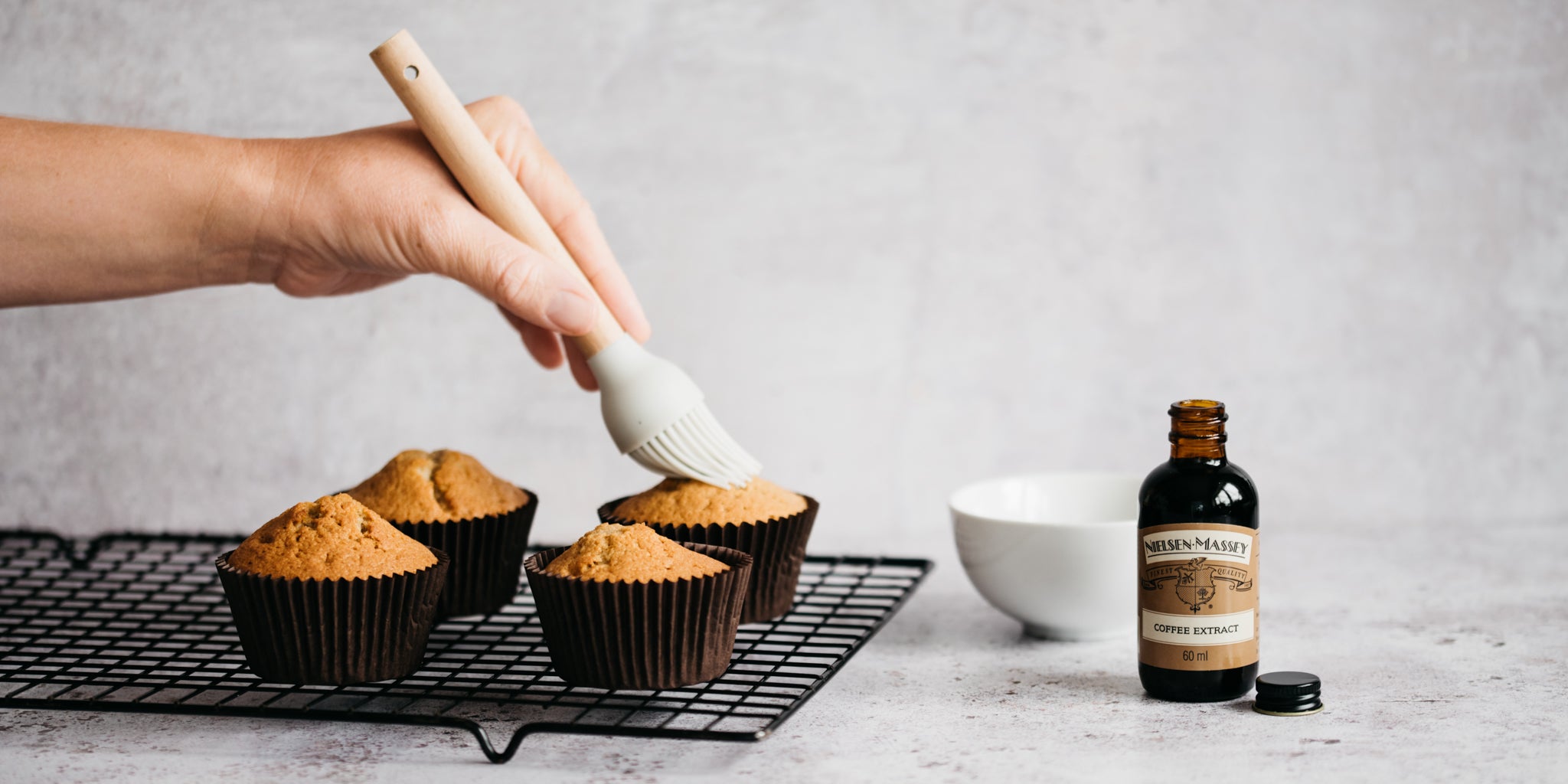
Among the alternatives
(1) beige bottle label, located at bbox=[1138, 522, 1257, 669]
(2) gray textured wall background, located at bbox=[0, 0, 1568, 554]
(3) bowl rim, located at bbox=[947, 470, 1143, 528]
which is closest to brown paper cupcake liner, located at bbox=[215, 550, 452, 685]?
(3) bowl rim, located at bbox=[947, 470, 1143, 528]

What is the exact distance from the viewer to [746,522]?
1752mm

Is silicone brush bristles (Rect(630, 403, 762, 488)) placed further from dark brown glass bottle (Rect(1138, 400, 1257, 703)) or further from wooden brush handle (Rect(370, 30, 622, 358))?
dark brown glass bottle (Rect(1138, 400, 1257, 703))

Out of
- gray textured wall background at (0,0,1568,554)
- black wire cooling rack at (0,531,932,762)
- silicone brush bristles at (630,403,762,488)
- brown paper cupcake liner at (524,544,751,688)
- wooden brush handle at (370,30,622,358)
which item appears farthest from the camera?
gray textured wall background at (0,0,1568,554)

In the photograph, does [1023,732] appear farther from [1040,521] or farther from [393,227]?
[393,227]

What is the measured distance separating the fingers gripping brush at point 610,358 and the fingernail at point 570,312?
0.02 meters

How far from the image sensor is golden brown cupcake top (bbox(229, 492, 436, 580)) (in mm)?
1499

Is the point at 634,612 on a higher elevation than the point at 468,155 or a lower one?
lower

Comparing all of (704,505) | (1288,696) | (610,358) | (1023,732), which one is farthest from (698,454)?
(1288,696)

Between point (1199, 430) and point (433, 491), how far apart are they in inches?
39.8

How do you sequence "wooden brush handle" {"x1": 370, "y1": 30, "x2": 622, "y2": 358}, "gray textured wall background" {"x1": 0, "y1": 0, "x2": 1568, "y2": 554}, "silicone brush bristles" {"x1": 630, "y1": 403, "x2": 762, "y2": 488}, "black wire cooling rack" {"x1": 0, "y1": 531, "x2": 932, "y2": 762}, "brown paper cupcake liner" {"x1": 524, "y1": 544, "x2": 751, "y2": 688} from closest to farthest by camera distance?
"black wire cooling rack" {"x1": 0, "y1": 531, "x2": 932, "y2": 762}
"brown paper cupcake liner" {"x1": 524, "y1": 544, "x2": 751, "y2": 688}
"wooden brush handle" {"x1": 370, "y1": 30, "x2": 622, "y2": 358}
"silicone brush bristles" {"x1": 630, "y1": 403, "x2": 762, "y2": 488}
"gray textured wall background" {"x1": 0, "y1": 0, "x2": 1568, "y2": 554}

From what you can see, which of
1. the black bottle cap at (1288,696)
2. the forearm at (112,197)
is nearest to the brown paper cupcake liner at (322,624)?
the forearm at (112,197)

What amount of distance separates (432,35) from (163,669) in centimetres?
136

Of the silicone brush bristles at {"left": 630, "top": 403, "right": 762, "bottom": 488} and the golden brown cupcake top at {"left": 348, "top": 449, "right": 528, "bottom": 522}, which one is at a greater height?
the silicone brush bristles at {"left": 630, "top": 403, "right": 762, "bottom": 488}

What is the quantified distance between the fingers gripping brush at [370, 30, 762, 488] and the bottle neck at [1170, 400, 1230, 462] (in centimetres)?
58
